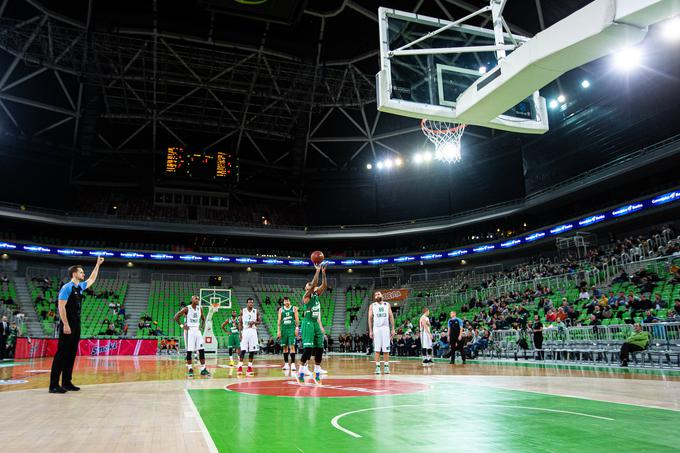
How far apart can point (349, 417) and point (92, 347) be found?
2866cm

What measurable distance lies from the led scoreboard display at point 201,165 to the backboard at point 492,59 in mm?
33111

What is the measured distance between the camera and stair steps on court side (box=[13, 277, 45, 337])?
3309cm

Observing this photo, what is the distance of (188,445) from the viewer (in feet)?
14.9

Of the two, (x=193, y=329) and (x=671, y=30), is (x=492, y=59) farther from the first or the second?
(x=671, y=30)

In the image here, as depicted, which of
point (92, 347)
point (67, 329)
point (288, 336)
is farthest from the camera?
point (92, 347)

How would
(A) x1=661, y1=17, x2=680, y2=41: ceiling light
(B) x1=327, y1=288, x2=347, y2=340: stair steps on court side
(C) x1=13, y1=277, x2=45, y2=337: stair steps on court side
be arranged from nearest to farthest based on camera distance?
(A) x1=661, y1=17, x2=680, y2=41: ceiling light, (C) x1=13, y1=277, x2=45, y2=337: stair steps on court side, (B) x1=327, y1=288, x2=347, y2=340: stair steps on court side

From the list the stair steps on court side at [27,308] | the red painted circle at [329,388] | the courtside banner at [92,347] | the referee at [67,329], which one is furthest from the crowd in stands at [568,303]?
the stair steps on court side at [27,308]

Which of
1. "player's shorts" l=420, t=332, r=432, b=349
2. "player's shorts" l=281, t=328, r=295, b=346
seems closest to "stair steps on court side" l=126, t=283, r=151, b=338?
"player's shorts" l=420, t=332, r=432, b=349

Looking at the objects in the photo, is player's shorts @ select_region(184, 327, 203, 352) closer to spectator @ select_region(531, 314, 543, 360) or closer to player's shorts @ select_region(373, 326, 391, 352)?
player's shorts @ select_region(373, 326, 391, 352)

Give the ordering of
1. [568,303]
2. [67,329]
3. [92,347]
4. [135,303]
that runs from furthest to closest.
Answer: [135,303]
[92,347]
[568,303]
[67,329]

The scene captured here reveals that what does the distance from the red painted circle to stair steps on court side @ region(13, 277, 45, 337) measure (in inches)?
1130

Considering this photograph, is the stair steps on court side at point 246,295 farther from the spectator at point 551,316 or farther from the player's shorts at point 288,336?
the player's shorts at point 288,336

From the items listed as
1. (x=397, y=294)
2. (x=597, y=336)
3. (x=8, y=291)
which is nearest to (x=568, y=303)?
(x=597, y=336)

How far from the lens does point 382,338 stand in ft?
46.4
